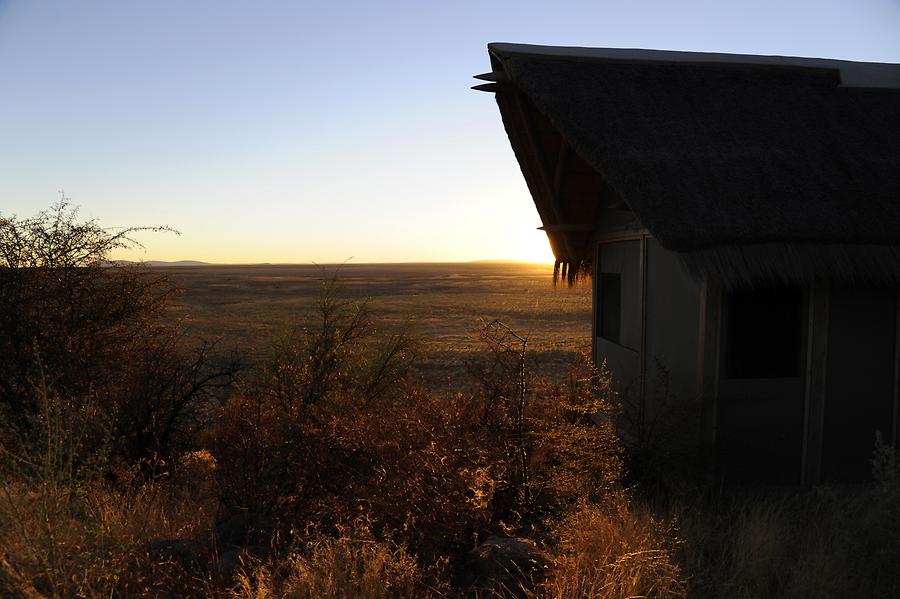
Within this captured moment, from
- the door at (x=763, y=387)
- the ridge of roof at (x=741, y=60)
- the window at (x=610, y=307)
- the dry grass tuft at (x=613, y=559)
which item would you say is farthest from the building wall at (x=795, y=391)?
the ridge of roof at (x=741, y=60)

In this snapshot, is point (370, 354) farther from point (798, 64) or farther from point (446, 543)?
point (798, 64)

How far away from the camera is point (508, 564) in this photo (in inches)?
151

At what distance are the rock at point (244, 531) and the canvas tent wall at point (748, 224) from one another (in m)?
3.83

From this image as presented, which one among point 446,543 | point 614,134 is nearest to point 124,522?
point 446,543

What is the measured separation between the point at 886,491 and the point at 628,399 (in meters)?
2.91

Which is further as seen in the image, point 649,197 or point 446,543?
point 649,197

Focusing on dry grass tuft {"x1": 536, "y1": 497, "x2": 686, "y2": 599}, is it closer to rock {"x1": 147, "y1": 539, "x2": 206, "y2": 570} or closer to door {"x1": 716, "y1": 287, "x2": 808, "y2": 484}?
door {"x1": 716, "y1": 287, "x2": 808, "y2": 484}

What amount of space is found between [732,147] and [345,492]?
509 cm

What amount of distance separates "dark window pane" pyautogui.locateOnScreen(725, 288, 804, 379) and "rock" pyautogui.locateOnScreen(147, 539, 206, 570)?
4847 mm

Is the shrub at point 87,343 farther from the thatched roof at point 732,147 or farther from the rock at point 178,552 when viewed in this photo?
the thatched roof at point 732,147

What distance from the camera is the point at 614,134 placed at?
20.5 ft

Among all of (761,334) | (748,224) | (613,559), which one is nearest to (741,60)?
(748,224)

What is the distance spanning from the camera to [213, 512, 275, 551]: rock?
4500 millimetres

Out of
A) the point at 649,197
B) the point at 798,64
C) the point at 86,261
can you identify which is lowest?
the point at 86,261
